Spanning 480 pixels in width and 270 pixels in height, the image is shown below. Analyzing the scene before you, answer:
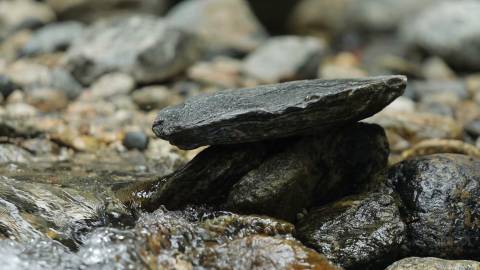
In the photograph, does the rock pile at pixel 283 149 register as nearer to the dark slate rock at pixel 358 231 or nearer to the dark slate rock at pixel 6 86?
the dark slate rock at pixel 358 231

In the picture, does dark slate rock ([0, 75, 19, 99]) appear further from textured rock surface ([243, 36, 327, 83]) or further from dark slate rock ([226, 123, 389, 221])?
dark slate rock ([226, 123, 389, 221])

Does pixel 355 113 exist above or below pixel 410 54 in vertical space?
above

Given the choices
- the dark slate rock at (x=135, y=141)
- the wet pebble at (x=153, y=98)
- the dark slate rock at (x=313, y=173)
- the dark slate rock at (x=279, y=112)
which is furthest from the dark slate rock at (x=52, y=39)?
the dark slate rock at (x=313, y=173)

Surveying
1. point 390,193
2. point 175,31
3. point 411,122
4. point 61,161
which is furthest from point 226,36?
point 390,193

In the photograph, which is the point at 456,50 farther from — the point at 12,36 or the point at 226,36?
the point at 12,36

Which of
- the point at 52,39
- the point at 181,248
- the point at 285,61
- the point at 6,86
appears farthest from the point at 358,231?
the point at 52,39

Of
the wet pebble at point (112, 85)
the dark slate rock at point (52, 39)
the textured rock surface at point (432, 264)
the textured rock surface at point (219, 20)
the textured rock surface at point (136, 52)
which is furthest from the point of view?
the textured rock surface at point (219, 20)

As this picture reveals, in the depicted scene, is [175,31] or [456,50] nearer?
[175,31]
